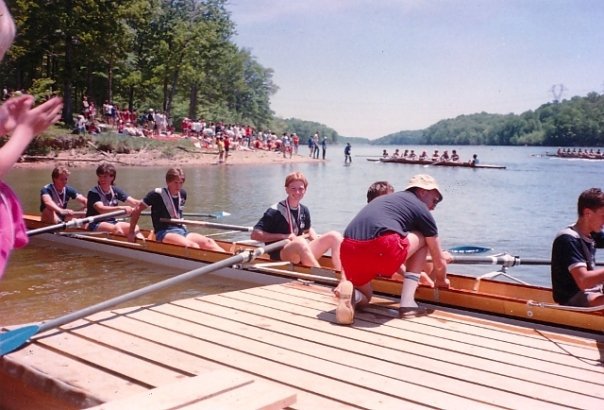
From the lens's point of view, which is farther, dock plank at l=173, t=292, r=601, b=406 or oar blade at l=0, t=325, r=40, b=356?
oar blade at l=0, t=325, r=40, b=356

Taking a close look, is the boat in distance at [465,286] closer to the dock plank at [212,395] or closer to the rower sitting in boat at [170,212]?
the rower sitting in boat at [170,212]

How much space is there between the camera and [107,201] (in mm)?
10047

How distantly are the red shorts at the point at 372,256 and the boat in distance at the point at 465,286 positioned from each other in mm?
921

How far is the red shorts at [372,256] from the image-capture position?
4805mm

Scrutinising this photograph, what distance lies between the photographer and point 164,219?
29.1ft

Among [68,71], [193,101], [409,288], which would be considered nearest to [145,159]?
[68,71]

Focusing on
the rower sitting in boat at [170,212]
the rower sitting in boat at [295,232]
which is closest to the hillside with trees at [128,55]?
the rower sitting in boat at [170,212]

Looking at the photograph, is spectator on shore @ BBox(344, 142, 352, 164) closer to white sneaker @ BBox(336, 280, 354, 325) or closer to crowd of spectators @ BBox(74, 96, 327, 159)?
crowd of spectators @ BBox(74, 96, 327, 159)

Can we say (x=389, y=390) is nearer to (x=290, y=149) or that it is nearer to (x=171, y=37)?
(x=290, y=149)

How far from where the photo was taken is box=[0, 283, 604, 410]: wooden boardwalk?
3436 mm

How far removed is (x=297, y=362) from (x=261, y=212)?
14.4 metres

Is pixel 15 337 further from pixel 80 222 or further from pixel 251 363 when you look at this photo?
pixel 80 222

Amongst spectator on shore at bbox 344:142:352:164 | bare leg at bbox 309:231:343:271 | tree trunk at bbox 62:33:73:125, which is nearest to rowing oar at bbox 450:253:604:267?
bare leg at bbox 309:231:343:271

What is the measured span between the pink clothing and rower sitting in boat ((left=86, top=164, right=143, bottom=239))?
25.4 ft
